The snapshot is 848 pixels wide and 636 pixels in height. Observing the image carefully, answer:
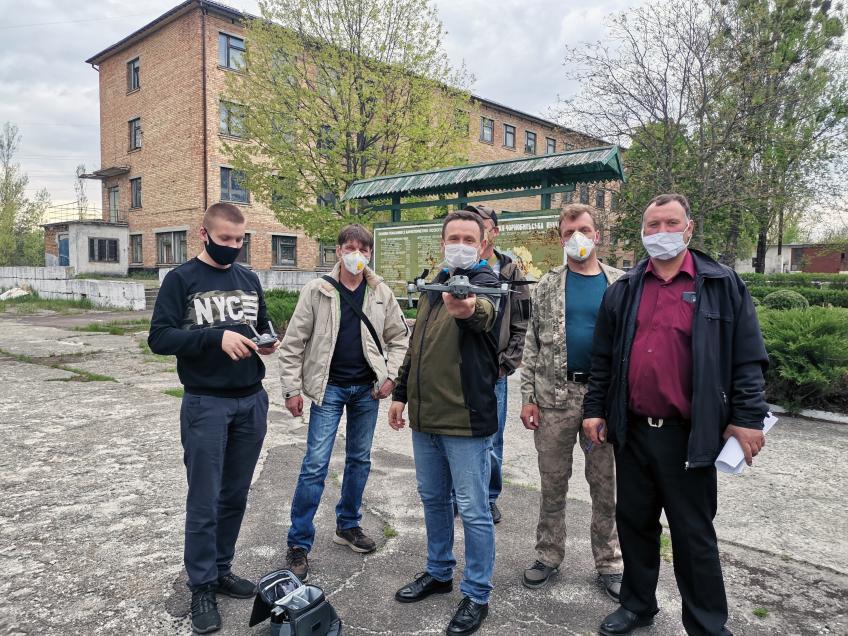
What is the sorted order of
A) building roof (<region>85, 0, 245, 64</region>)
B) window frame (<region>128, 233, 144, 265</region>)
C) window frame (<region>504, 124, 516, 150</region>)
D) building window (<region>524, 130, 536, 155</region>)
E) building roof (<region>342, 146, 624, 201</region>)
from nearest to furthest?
building roof (<region>342, 146, 624, 201</region>) < building roof (<region>85, 0, 245, 64</region>) < window frame (<region>128, 233, 144, 265</region>) < window frame (<region>504, 124, 516, 150</region>) < building window (<region>524, 130, 536, 155</region>)

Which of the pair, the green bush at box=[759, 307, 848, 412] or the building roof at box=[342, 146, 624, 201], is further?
the building roof at box=[342, 146, 624, 201]

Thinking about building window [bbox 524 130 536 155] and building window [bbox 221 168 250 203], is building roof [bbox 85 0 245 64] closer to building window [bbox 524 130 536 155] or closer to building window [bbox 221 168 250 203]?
building window [bbox 221 168 250 203]

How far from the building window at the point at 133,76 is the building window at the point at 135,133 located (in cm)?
157

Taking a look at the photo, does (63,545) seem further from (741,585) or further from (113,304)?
(113,304)

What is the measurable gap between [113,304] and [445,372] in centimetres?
2093

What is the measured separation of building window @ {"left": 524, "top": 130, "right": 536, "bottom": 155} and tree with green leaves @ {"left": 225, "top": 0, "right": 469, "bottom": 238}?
2645 centimetres

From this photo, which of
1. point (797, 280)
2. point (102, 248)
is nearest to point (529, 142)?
point (797, 280)

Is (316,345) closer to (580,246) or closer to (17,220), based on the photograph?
(580,246)

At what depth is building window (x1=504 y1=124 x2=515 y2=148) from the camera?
126ft

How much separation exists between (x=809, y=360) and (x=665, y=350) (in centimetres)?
518

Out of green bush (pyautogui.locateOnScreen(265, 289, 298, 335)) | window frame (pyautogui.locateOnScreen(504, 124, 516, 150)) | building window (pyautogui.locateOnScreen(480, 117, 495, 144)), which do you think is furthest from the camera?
window frame (pyautogui.locateOnScreen(504, 124, 516, 150))

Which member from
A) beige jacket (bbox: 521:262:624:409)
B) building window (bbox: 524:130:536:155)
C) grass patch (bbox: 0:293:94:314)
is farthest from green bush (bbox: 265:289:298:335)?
building window (bbox: 524:130:536:155)

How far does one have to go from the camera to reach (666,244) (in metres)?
2.65

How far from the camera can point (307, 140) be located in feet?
47.5
